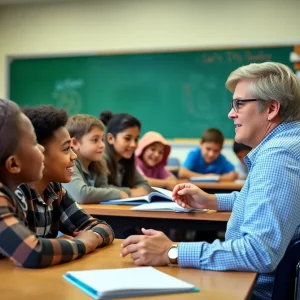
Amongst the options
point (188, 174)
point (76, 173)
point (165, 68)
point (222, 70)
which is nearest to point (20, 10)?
point (165, 68)

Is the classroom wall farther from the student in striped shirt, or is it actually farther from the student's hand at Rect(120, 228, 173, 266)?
the student's hand at Rect(120, 228, 173, 266)

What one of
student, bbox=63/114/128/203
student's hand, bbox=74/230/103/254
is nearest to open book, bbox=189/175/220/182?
student, bbox=63/114/128/203

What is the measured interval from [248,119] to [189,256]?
525mm

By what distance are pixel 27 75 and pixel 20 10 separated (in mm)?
842

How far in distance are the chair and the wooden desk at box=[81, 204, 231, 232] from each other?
86 centimetres

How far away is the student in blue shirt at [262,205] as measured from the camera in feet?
4.15

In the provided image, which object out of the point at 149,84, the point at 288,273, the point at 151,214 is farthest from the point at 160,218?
the point at 149,84

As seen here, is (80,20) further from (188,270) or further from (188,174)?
(188,270)

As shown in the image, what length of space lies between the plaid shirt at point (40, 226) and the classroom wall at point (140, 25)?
4453 mm

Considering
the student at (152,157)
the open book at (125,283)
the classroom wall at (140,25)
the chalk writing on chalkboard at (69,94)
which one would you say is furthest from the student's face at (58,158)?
the chalk writing on chalkboard at (69,94)

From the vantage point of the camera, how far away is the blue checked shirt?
1.26 meters

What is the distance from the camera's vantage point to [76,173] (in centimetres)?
268

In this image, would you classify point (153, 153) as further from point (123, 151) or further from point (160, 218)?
point (160, 218)

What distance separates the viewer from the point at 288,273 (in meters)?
1.30
